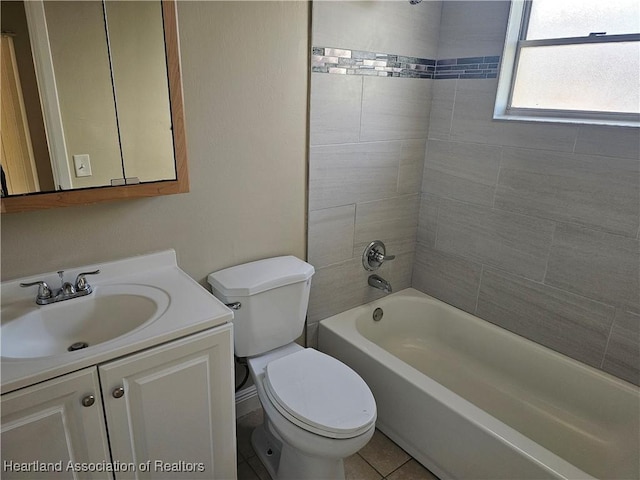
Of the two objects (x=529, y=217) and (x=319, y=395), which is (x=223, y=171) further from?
(x=529, y=217)

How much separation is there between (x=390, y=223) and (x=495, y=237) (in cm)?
55

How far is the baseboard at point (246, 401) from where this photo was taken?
212 cm

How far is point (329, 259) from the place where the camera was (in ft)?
7.23

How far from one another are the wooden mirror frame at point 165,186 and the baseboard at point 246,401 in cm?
110

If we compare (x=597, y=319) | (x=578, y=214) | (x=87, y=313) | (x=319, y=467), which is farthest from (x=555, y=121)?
(x=87, y=313)

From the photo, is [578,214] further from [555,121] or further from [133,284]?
[133,284]

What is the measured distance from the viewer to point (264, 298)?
1.75m

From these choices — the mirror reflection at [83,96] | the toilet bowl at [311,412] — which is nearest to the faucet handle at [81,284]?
the mirror reflection at [83,96]

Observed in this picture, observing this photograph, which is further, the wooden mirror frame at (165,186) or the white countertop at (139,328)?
the wooden mirror frame at (165,186)

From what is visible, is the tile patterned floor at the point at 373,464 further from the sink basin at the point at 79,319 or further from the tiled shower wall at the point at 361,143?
the sink basin at the point at 79,319

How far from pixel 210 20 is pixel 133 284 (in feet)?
3.21

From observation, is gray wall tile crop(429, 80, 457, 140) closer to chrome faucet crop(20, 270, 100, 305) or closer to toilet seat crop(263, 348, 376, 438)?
toilet seat crop(263, 348, 376, 438)

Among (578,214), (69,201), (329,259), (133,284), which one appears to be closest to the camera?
(69,201)

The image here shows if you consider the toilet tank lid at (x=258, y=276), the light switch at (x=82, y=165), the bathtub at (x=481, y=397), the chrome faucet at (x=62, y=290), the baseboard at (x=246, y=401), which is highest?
the light switch at (x=82, y=165)
